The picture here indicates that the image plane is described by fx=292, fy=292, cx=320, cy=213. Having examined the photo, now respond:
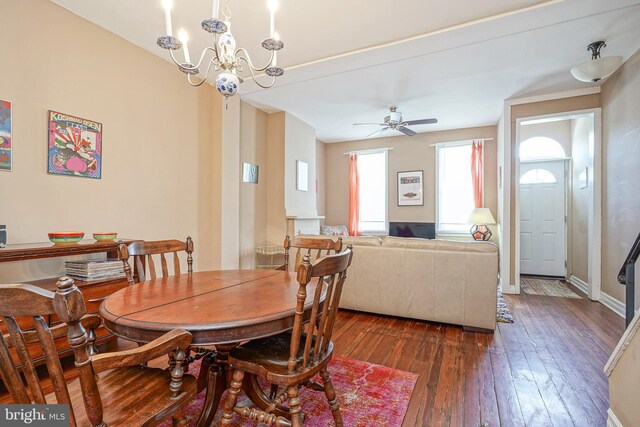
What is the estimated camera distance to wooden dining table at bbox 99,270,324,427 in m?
1.12

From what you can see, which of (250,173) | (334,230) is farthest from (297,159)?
(334,230)

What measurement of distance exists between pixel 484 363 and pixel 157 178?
11.6 ft

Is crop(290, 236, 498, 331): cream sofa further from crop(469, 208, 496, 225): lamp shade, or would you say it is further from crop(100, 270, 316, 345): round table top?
crop(469, 208, 496, 225): lamp shade

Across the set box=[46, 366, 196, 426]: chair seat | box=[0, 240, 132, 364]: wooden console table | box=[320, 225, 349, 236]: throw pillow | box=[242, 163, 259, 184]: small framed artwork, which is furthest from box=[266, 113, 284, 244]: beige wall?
box=[46, 366, 196, 426]: chair seat

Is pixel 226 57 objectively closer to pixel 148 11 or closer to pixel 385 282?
pixel 148 11

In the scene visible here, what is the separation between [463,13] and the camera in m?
2.54

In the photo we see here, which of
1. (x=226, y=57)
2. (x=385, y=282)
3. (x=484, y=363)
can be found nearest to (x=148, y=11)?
(x=226, y=57)

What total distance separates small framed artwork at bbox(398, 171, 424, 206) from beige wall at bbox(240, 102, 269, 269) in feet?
9.91

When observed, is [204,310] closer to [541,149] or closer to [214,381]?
[214,381]

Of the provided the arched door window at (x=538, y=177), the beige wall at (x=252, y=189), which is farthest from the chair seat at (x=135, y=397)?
the arched door window at (x=538, y=177)

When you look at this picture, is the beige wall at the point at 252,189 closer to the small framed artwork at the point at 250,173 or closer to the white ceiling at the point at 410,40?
the small framed artwork at the point at 250,173

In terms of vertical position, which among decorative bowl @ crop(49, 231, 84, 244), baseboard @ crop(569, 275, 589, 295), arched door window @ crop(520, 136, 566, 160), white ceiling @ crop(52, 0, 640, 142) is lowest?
baseboard @ crop(569, 275, 589, 295)

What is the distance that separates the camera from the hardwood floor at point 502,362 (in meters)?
1.68

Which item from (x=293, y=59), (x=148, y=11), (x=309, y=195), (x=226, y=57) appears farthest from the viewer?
(x=309, y=195)
